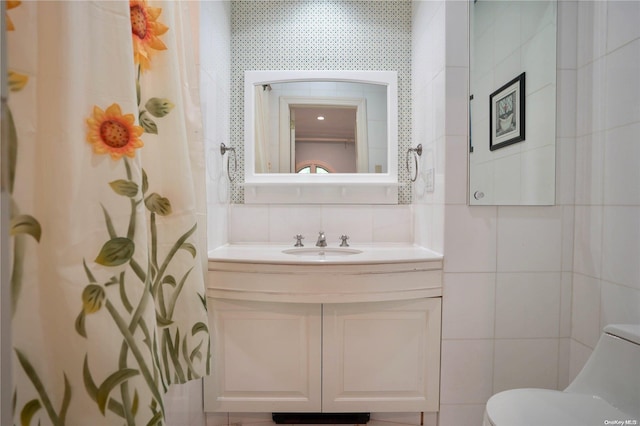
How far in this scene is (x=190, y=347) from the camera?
87cm

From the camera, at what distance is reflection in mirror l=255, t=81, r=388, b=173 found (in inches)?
66.0

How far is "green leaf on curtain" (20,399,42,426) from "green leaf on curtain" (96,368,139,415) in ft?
0.28

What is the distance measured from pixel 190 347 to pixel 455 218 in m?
1.08

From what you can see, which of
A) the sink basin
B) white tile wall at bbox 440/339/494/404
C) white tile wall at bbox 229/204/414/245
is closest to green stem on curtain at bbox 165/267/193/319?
the sink basin

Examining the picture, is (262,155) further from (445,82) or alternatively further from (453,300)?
(453,300)

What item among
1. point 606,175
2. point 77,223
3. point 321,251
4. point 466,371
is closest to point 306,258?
point 321,251

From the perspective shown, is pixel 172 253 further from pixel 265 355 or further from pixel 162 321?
pixel 265 355

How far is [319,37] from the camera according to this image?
5.50 feet

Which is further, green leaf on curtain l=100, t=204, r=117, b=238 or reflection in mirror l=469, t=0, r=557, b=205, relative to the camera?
reflection in mirror l=469, t=0, r=557, b=205

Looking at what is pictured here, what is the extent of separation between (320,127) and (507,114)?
90 cm

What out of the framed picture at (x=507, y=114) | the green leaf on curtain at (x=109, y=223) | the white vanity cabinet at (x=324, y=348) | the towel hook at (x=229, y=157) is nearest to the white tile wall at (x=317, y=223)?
the towel hook at (x=229, y=157)

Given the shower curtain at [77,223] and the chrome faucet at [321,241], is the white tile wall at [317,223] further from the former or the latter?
the shower curtain at [77,223]

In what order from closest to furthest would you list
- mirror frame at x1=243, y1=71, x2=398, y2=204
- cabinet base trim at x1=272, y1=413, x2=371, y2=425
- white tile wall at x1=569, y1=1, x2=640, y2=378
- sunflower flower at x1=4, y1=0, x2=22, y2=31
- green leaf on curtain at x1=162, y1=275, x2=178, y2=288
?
sunflower flower at x1=4, y1=0, x2=22, y2=31 < green leaf on curtain at x1=162, y1=275, x2=178, y2=288 < white tile wall at x1=569, y1=1, x2=640, y2=378 < cabinet base trim at x1=272, y1=413, x2=371, y2=425 < mirror frame at x1=243, y1=71, x2=398, y2=204

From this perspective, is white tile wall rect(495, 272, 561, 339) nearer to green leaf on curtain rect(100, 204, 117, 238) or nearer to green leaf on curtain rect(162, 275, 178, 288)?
green leaf on curtain rect(162, 275, 178, 288)
